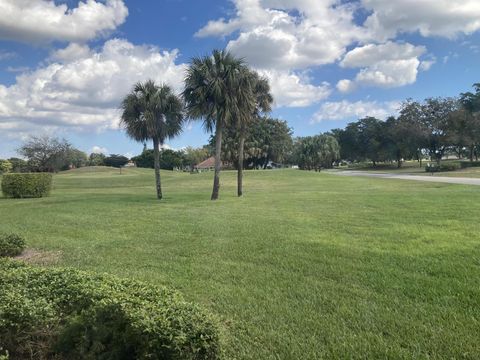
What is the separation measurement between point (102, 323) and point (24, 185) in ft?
72.6

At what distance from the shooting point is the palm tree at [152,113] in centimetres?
1992

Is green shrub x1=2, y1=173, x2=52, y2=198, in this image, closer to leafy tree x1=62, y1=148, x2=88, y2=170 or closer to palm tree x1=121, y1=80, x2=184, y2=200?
palm tree x1=121, y1=80, x2=184, y2=200

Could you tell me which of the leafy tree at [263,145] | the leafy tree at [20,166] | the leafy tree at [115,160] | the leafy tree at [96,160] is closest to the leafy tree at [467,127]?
the leafy tree at [263,145]

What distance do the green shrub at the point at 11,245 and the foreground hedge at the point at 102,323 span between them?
3.91 metres

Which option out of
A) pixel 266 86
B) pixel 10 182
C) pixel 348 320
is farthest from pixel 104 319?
pixel 10 182

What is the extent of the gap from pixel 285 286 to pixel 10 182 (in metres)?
21.6

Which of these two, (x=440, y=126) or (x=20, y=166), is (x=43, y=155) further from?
(x=440, y=126)

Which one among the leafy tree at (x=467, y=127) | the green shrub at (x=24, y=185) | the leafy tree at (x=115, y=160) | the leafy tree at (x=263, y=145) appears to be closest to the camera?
the green shrub at (x=24, y=185)

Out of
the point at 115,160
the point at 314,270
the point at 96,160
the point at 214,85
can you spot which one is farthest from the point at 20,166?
the point at 314,270

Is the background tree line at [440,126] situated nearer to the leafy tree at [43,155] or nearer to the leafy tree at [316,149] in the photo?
the leafy tree at [316,149]

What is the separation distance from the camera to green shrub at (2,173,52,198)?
22578 mm

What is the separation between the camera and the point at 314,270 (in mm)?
5777

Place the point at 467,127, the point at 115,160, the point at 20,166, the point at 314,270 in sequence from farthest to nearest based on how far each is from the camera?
the point at 115,160, the point at 20,166, the point at 467,127, the point at 314,270

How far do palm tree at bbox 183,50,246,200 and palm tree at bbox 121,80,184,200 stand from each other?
178cm
